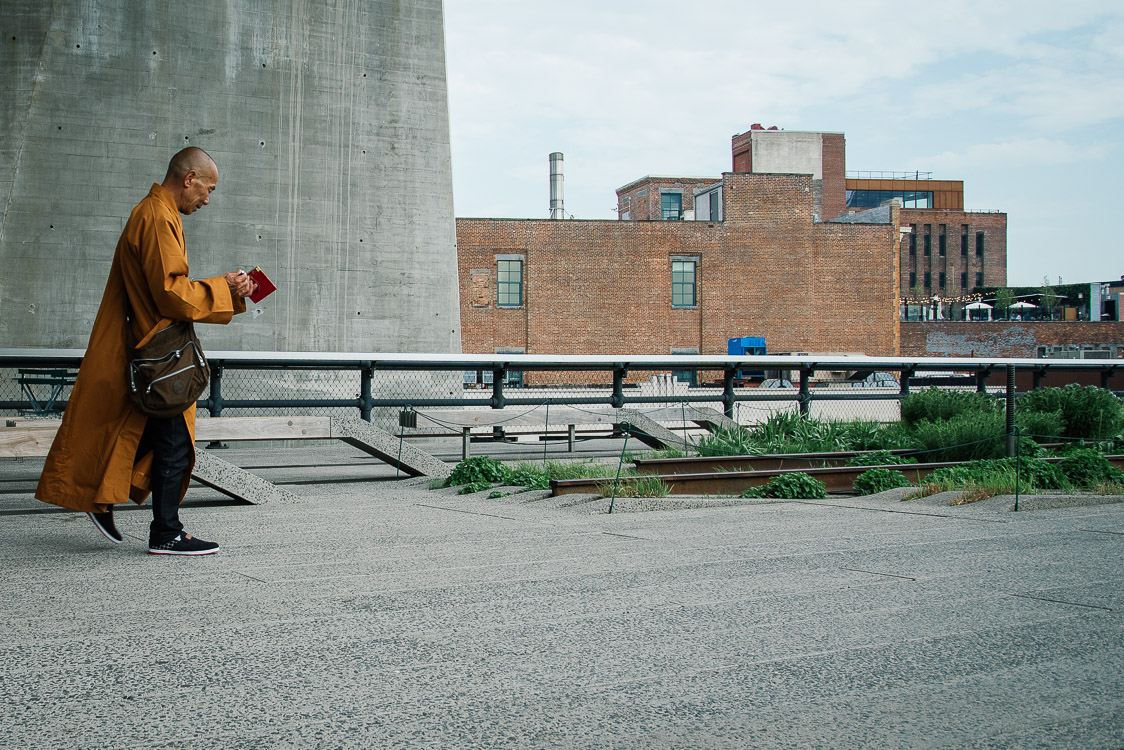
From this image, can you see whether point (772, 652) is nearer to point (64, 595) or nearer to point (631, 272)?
point (64, 595)

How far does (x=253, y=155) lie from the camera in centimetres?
1695

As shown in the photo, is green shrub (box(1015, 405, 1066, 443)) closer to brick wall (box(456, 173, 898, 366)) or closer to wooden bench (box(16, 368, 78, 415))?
wooden bench (box(16, 368, 78, 415))

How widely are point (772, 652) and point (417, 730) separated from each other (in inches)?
56.3

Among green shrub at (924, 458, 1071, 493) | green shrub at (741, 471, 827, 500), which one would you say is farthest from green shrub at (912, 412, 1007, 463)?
green shrub at (741, 471, 827, 500)

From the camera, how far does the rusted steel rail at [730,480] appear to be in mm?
8641

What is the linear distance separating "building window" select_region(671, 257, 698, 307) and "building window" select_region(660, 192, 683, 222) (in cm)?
1661

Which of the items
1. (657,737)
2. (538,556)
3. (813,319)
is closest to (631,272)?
(813,319)

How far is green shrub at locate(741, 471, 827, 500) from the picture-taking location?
8.76 m

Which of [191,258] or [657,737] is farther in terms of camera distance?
[191,258]

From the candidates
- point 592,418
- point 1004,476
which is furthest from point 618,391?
point 1004,476

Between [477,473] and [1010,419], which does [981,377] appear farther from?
[477,473]

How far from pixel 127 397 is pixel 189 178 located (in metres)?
1.29

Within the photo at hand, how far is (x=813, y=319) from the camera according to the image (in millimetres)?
48469

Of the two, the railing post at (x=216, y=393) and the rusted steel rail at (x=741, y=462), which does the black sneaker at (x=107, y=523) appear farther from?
the railing post at (x=216, y=393)
